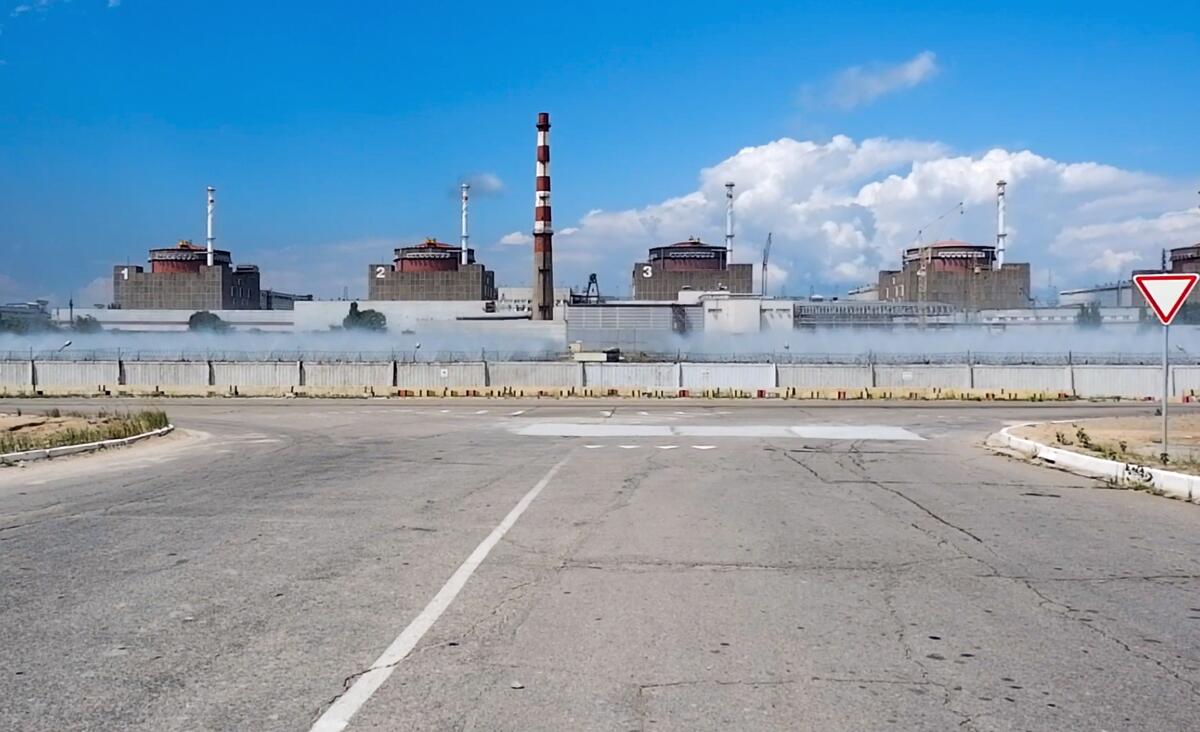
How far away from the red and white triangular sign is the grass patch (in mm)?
18961

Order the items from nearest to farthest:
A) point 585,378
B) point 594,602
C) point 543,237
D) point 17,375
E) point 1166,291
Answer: point 594,602 → point 1166,291 → point 585,378 → point 17,375 → point 543,237

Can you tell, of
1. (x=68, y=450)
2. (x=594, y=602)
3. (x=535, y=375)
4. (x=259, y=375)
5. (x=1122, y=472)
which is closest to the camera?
(x=594, y=602)

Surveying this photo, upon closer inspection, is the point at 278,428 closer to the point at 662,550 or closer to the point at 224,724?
the point at 662,550

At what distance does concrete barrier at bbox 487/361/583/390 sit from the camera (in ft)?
184

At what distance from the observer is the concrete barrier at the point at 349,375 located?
5662 centimetres

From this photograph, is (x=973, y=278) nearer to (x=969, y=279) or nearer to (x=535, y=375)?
(x=969, y=279)

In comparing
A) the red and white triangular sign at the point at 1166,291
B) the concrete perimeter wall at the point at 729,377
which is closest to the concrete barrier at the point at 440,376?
the concrete perimeter wall at the point at 729,377

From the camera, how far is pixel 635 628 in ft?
21.6

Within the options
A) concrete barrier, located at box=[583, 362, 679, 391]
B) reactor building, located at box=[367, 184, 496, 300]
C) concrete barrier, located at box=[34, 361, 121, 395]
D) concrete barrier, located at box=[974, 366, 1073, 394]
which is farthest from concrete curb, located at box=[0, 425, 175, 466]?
reactor building, located at box=[367, 184, 496, 300]

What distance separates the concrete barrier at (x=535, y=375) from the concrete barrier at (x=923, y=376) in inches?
627

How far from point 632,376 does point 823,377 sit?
9.90 m

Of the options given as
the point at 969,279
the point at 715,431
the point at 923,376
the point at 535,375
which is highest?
the point at 969,279

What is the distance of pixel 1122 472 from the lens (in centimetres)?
1542

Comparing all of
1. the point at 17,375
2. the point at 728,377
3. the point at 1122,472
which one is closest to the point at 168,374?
the point at 17,375
